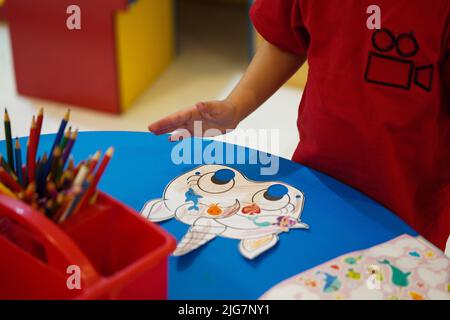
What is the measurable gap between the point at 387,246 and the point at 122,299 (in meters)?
0.28

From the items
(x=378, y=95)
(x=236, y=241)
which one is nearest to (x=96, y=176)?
(x=236, y=241)

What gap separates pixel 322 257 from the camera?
0.63m

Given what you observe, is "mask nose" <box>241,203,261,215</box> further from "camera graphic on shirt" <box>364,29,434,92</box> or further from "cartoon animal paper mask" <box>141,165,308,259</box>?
"camera graphic on shirt" <box>364,29,434,92</box>

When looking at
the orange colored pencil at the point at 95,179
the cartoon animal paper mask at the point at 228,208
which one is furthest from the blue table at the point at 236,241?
the orange colored pencil at the point at 95,179

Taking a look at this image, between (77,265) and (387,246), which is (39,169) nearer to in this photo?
(77,265)

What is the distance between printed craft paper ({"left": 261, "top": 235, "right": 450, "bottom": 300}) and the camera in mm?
580

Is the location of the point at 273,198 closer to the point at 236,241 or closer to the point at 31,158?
the point at 236,241

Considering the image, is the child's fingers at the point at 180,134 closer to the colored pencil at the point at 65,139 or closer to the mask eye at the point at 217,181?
the mask eye at the point at 217,181

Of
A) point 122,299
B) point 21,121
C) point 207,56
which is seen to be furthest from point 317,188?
point 207,56

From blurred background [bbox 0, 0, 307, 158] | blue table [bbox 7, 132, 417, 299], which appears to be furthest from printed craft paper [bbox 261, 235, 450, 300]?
blurred background [bbox 0, 0, 307, 158]

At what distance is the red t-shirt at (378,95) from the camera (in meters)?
0.68

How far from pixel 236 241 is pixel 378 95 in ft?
0.76

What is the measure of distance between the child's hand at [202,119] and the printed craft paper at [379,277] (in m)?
0.25

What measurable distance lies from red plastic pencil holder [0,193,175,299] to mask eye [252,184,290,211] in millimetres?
190
